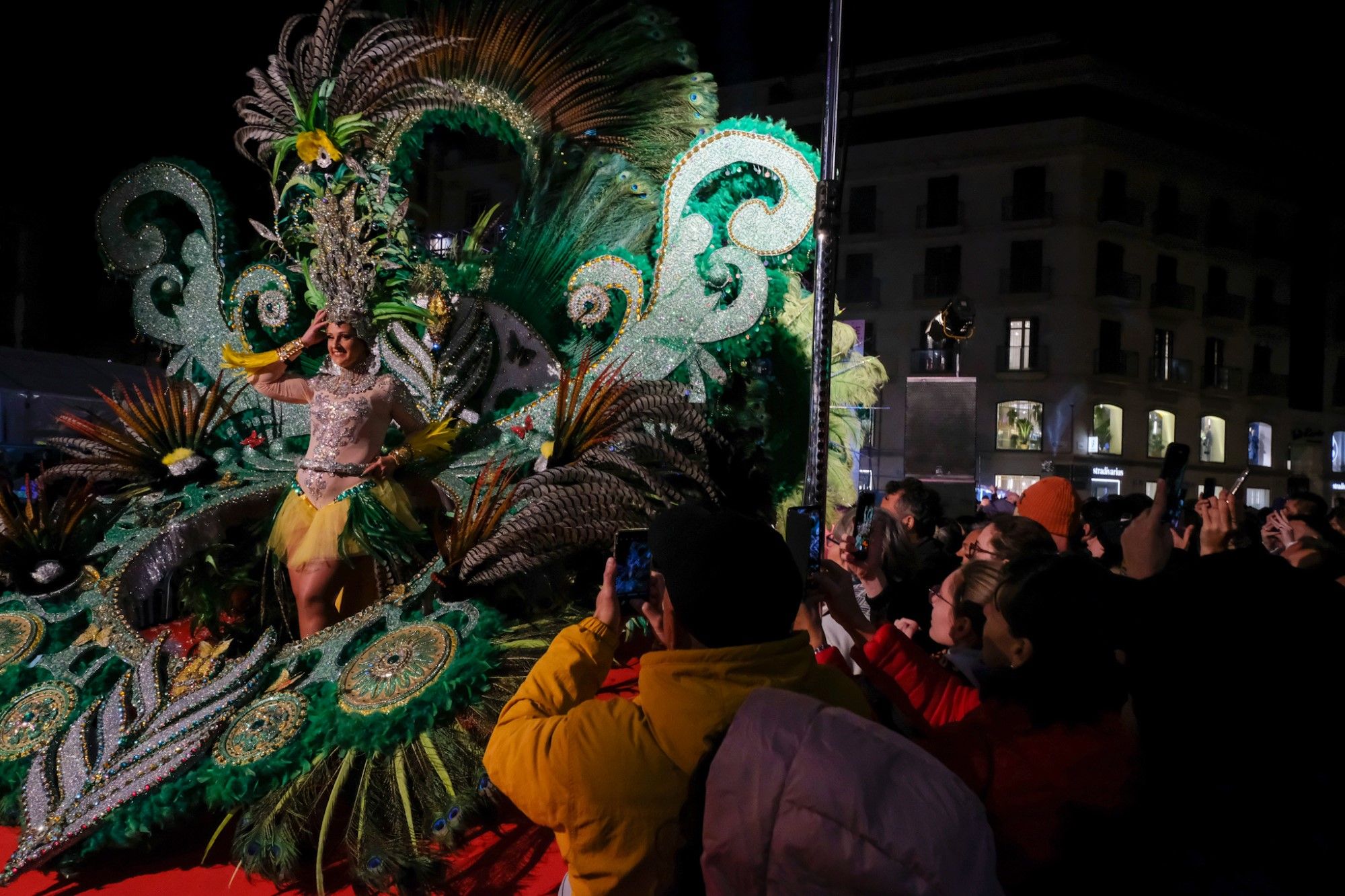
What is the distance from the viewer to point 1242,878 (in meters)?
1.58

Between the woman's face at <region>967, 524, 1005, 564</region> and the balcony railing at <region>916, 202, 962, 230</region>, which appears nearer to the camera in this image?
the woman's face at <region>967, 524, 1005, 564</region>

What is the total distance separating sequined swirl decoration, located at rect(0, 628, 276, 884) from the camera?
258 cm

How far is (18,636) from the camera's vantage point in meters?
3.50

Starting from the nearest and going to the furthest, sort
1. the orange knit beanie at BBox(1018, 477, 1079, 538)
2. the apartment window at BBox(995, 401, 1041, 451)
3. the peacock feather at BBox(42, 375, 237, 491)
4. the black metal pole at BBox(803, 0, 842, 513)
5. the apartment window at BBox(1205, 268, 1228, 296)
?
the black metal pole at BBox(803, 0, 842, 513) < the orange knit beanie at BBox(1018, 477, 1079, 538) < the peacock feather at BBox(42, 375, 237, 491) < the apartment window at BBox(995, 401, 1041, 451) < the apartment window at BBox(1205, 268, 1228, 296)

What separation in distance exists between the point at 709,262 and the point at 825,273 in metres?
1.16

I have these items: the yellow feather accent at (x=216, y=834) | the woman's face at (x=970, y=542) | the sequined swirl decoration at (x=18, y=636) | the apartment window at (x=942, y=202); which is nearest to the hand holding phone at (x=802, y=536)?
the woman's face at (x=970, y=542)

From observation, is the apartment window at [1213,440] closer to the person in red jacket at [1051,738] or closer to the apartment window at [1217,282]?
the apartment window at [1217,282]

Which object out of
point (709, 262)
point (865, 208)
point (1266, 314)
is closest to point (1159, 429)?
point (1266, 314)

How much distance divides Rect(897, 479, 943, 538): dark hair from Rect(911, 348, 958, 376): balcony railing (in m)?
12.5

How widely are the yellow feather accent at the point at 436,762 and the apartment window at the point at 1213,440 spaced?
21851 mm

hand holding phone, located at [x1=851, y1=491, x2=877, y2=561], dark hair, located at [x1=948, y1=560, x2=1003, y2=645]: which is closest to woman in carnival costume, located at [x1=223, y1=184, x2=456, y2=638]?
hand holding phone, located at [x1=851, y1=491, x2=877, y2=561]

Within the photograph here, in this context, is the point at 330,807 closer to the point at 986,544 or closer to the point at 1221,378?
the point at 986,544

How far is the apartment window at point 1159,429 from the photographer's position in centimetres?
2005

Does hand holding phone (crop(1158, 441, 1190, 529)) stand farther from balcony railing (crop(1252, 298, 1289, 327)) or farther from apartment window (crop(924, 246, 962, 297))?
balcony railing (crop(1252, 298, 1289, 327))
